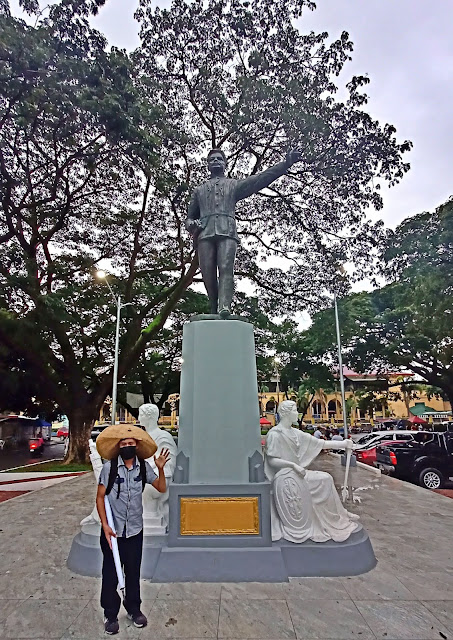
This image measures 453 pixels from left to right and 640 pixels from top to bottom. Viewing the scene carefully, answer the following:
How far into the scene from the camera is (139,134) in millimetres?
9555

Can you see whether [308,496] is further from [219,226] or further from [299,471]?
[219,226]

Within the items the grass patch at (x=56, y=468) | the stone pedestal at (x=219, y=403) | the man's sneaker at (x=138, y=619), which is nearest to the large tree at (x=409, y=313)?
the stone pedestal at (x=219, y=403)

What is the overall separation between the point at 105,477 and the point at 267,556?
194cm

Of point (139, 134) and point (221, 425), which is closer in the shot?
point (221, 425)

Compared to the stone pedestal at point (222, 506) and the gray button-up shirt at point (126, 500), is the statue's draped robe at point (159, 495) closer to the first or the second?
the stone pedestal at point (222, 506)

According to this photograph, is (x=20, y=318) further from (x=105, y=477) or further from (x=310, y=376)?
(x=310, y=376)

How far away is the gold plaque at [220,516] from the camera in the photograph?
4.16 metres

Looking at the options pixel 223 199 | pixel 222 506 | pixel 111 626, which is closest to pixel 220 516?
pixel 222 506

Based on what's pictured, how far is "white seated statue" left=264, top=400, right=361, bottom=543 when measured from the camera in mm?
4262

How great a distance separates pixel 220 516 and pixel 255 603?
88cm

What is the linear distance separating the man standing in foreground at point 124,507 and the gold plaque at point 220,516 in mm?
1149

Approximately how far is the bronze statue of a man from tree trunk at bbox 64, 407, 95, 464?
1169 centimetres

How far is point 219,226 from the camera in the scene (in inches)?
220

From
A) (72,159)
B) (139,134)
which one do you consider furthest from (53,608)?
(72,159)
